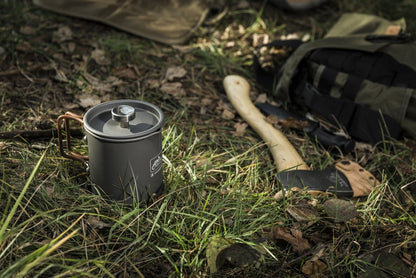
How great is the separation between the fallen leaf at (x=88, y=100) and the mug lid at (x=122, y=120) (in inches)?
41.0

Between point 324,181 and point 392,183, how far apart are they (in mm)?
553

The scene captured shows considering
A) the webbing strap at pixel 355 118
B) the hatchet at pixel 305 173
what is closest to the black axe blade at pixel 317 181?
the hatchet at pixel 305 173

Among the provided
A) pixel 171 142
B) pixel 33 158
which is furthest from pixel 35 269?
pixel 171 142

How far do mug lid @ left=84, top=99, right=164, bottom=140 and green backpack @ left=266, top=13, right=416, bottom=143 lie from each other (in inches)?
63.7

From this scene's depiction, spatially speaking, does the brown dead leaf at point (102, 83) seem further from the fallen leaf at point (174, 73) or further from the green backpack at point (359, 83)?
the green backpack at point (359, 83)

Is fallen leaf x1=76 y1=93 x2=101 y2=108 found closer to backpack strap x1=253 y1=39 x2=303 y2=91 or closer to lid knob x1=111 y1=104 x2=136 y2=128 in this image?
lid knob x1=111 y1=104 x2=136 y2=128

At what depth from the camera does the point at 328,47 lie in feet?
10.7

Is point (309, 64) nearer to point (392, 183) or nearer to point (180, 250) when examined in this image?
point (392, 183)

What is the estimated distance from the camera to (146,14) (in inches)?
173

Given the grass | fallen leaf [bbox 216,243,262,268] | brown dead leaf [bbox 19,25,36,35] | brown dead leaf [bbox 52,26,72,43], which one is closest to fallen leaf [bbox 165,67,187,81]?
the grass

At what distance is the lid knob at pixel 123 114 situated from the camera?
1.94 m

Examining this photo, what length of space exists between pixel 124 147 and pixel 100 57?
81.5 inches

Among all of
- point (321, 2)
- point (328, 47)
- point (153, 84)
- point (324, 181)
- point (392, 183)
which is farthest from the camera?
point (321, 2)

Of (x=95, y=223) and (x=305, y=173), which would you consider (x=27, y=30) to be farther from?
(x=305, y=173)
